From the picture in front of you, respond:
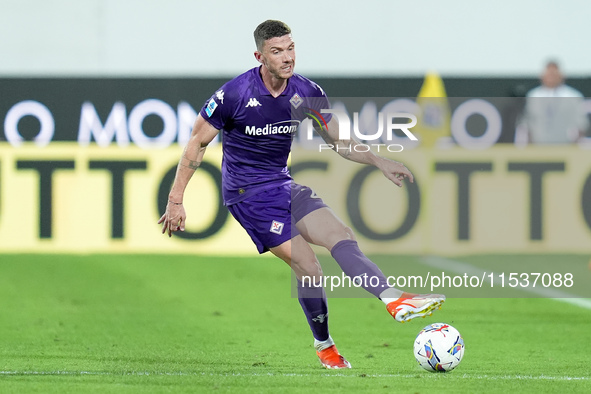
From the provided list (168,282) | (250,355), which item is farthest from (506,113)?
(250,355)

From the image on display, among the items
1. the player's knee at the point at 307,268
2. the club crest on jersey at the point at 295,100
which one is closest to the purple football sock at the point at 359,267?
the player's knee at the point at 307,268

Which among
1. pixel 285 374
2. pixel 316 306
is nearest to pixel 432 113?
pixel 316 306

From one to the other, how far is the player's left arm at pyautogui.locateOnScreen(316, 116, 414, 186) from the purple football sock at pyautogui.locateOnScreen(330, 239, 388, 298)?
1.52 ft

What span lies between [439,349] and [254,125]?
1708mm

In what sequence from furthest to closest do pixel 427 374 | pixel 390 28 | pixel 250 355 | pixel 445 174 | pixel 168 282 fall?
pixel 390 28 < pixel 445 174 < pixel 168 282 < pixel 250 355 < pixel 427 374

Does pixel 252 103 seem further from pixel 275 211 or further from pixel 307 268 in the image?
pixel 307 268

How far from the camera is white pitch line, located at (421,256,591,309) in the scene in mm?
11039

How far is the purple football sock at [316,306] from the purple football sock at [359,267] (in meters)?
0.34

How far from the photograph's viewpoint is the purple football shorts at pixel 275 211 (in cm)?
705

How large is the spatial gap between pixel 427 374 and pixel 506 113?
10.1 m

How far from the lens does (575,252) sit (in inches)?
575

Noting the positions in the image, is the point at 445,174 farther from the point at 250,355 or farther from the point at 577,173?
the point at 250,355

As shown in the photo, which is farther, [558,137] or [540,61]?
[540,61]

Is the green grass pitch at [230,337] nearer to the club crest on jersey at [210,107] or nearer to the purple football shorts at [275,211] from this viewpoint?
the purple football shorts at [275,211]
